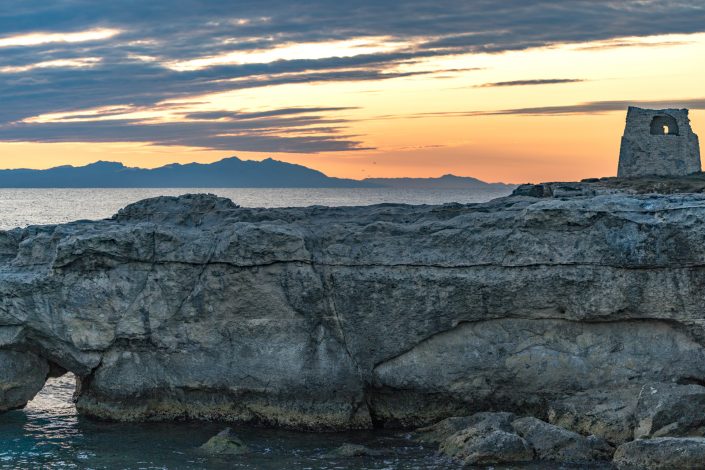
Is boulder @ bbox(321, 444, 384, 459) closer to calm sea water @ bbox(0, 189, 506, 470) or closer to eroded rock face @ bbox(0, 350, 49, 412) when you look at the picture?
calm sea water @ bbox(0, 189, 506, 470)

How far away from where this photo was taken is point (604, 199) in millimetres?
20672

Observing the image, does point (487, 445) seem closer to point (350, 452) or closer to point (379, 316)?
point (350, 452)

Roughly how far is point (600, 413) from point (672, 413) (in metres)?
1.52

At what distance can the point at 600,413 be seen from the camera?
63.0 ft

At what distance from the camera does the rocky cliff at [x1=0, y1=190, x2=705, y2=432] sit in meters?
20.0

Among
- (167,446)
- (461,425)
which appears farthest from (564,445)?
(167,446)

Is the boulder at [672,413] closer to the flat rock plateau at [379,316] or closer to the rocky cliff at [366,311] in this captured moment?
the flat rock plateau at [379,316]

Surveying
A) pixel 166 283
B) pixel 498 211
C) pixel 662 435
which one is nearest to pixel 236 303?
pixel 166 283

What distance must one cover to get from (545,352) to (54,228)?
11.9 m

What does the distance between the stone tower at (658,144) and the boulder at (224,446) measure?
2345cm

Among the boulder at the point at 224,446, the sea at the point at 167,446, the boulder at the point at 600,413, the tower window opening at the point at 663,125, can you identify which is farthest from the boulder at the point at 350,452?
the tower window opening at the point at 663,125

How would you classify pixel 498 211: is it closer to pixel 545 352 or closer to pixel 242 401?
pixel 545 352

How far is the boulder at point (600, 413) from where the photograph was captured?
18812 millimetres

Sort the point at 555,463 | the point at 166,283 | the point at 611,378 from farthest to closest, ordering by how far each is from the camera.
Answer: the point at 166,283 < the point at 611,378 < the point at 555,463
